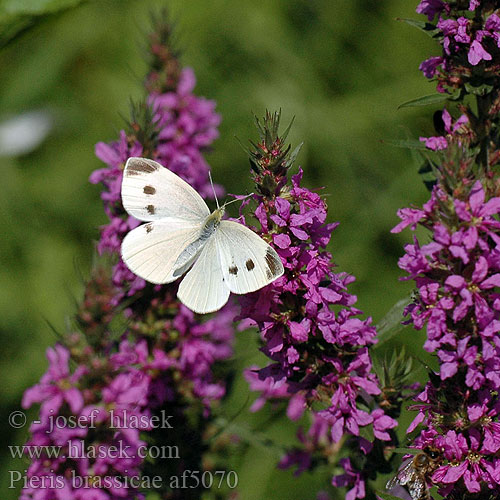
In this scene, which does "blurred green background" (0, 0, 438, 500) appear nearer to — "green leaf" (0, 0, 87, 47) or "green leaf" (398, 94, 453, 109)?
"green leaf" (398, 94, 453, 109)

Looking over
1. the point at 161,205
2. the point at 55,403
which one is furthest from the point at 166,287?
the point at 55,403

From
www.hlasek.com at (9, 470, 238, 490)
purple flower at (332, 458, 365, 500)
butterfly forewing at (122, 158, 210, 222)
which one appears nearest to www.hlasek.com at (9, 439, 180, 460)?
www.hlasek.com at (9, 470, 238, 490)

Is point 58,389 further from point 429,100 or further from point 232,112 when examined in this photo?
point 232,112

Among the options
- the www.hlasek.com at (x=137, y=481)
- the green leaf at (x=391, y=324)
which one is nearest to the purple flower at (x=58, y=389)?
the www.hlasek.com at (x=137, y=481)

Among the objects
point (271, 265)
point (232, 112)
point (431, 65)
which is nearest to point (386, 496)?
point (271, 265)

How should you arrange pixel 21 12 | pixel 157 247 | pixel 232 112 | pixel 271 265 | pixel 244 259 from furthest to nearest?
pixel 232 112 → pixel 157 247 → pixel 244 259 → pixel 271 265 → pixel 21 12

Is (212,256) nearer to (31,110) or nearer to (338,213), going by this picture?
(338,213)
